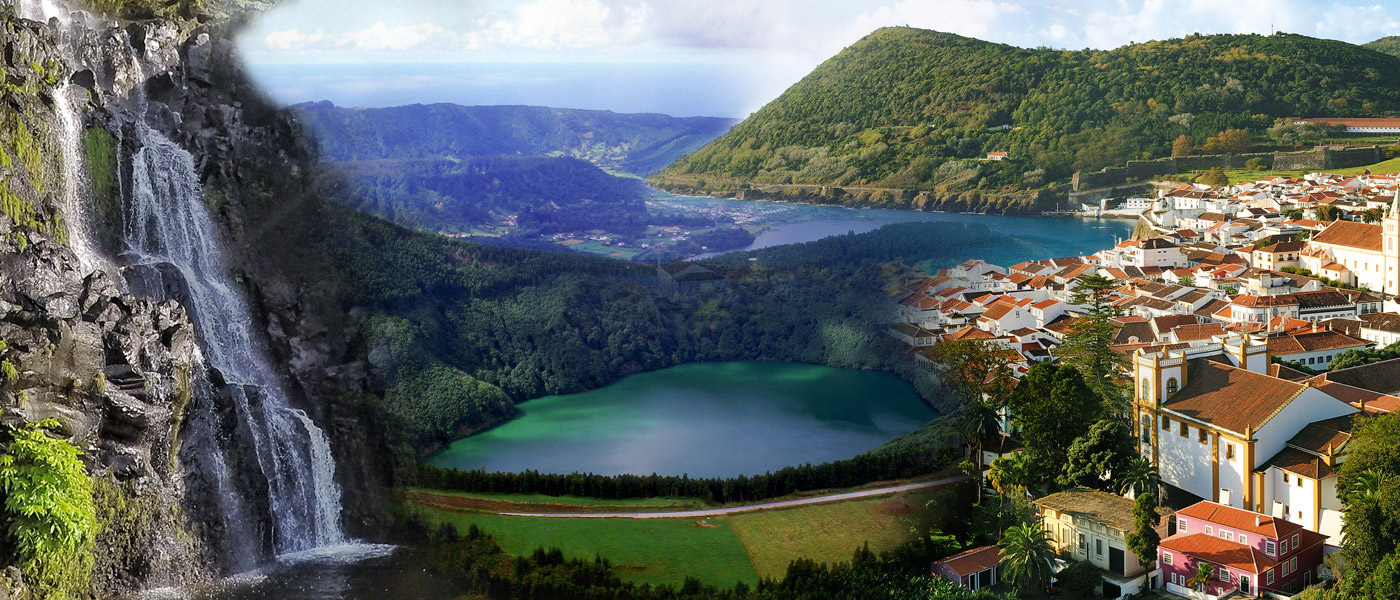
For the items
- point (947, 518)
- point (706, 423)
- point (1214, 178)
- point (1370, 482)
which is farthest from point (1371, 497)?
point (1214, 178)

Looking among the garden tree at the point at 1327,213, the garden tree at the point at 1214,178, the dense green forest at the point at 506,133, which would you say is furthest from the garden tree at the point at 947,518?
the garden tree at the point at 1214,178

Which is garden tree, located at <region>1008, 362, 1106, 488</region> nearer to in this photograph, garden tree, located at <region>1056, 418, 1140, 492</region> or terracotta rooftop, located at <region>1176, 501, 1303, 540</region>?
garden tree, located at <region>1056, 418, 1140, 492</region>

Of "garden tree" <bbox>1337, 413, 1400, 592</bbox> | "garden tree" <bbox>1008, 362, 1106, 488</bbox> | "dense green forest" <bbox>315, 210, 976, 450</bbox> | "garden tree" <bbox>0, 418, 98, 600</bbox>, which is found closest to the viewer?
"garden tree" <bbox>0, 418, 98, 600</bbox>

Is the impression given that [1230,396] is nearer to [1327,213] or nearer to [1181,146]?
[1327,213]

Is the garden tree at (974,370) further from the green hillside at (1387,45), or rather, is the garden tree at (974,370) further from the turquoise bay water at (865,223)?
the green hillside at (1387,45)

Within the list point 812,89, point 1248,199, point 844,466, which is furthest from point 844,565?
point 1248,199

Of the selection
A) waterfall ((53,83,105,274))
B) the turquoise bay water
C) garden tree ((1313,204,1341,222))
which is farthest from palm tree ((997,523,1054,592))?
garden tree ((1313,204,1341,222))

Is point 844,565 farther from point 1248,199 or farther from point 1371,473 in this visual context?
point 1248,199
